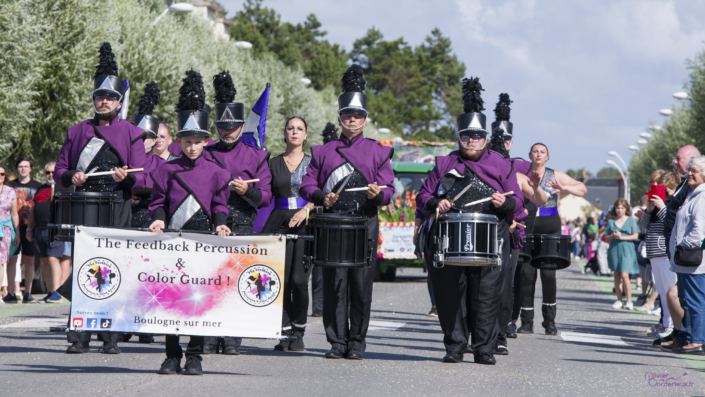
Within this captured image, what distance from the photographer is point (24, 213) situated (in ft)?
49.1

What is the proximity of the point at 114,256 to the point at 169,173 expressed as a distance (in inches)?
29.6

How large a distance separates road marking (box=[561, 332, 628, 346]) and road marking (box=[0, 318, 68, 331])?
5772 millimetres

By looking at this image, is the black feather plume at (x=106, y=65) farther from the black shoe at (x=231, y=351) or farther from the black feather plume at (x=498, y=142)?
the black feather plume at (x=498, y=142)

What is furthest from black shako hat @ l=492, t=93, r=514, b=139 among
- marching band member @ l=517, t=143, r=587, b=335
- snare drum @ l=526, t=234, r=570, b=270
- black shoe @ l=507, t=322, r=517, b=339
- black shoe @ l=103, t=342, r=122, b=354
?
black shoe @ l=103, t=342, r=122, b=354

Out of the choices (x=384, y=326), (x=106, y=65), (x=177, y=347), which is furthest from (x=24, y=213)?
(x=177, y=347)

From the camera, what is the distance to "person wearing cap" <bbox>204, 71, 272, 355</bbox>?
838cm

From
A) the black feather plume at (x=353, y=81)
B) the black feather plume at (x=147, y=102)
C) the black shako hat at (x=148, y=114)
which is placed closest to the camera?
the black feather plume at (x=353, y=81)

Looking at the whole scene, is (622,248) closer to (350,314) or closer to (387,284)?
(387,284)

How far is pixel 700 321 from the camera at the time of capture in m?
9.68

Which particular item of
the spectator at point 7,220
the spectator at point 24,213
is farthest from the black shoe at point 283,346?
the spectator at point 24,213

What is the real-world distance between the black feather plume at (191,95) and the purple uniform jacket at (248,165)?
723 millimetres

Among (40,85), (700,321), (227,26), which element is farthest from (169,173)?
(227,26)

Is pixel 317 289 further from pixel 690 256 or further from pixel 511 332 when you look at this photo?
pixel 690 256

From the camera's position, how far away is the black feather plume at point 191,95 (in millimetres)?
7543
